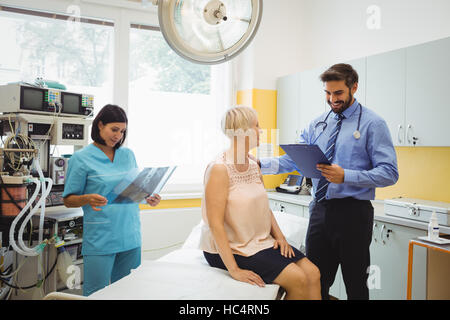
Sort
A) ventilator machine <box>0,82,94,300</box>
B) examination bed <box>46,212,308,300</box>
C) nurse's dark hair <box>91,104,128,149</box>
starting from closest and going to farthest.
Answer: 1. examination bed <box>46,212,308,300</box>
2. nurse's dark hair <box>91,104,128,149</box>
3. ventilator machine <box>0,82,94,300</box>

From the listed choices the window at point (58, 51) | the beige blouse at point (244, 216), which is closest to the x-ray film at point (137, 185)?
the beige blouse at point (244, 216)

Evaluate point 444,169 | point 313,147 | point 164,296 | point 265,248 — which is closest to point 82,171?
point 164,296

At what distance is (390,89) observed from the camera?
2.65 metres

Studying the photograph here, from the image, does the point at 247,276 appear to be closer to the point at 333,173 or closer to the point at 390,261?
the point at 333,173

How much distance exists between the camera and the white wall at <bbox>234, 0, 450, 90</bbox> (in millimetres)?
3035

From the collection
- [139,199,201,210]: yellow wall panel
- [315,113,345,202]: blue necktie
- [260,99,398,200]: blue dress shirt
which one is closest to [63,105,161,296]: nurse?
[315,113,345,202]: blue necktie

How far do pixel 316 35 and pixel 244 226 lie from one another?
2908mm

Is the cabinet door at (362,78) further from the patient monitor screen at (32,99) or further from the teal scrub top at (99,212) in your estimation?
the patient monitor screen at (32,99)

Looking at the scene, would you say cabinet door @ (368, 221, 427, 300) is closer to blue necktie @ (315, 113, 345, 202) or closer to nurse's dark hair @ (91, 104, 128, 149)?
blue necktie @ (315, 113, 345, 202)

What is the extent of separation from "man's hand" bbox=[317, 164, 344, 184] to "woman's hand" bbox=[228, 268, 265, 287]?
56 cm

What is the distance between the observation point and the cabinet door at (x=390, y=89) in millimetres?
2578

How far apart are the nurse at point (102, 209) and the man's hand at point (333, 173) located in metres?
0.90

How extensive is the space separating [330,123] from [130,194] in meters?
1.08

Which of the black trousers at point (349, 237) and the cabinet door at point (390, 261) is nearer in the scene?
the black trousers at point (349, 237)
